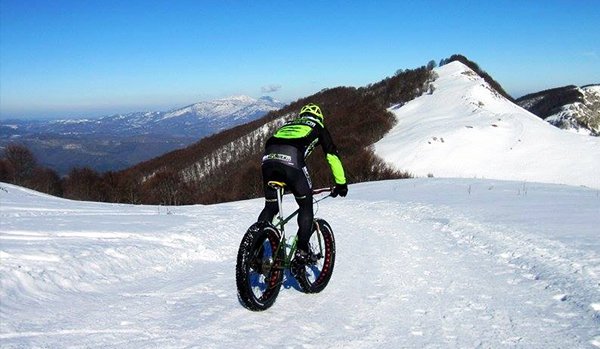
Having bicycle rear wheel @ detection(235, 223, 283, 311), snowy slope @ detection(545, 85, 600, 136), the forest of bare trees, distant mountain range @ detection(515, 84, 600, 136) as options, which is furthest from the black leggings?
snowy slope @ detection(545, 85, 600, 136)

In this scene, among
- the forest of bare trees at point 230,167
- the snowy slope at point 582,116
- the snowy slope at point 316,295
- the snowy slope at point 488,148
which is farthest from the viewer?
the snowy slope at point 582,116

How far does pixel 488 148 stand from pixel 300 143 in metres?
45.4

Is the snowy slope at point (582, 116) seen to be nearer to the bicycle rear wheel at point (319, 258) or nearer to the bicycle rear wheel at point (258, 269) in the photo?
the bicycle rear wheel at point (319, 258)

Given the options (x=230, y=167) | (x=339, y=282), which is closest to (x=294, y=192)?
(x=339, y=282)

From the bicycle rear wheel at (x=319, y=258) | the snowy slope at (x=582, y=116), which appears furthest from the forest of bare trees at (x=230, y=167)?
the snowy slope at (x=582, y=116)

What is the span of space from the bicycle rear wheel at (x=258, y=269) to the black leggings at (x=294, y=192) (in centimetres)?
49

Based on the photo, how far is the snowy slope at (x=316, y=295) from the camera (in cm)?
454

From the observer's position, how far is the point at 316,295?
612cm

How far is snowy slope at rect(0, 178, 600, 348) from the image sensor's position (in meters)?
4.54

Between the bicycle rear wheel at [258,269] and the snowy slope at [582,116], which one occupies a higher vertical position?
the snowy slope at [582,116]

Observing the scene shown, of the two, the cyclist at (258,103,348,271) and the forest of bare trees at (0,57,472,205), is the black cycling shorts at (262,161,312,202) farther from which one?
the forest of bare trees at (0,57,472,205)

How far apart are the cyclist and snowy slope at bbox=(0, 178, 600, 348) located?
3.43 feet

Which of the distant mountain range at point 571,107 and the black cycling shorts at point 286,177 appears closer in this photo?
the black cycling shorts at point 286,177

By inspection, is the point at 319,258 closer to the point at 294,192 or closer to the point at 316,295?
the point at 316,295
